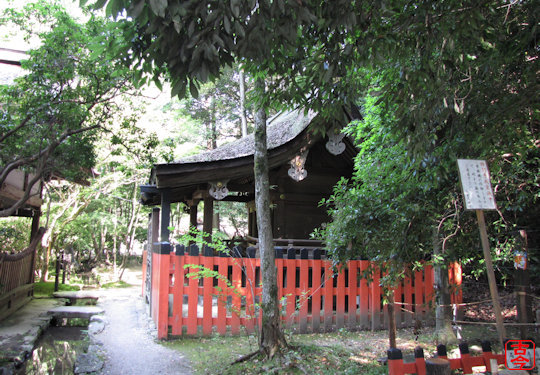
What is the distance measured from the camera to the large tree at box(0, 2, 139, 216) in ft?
21.6

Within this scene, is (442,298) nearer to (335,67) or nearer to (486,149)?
(486,149)

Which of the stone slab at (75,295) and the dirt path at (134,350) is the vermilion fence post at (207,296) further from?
the stone slab at (75,295)

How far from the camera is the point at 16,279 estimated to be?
1073 centimetres

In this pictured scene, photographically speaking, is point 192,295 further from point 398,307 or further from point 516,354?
point 516,354

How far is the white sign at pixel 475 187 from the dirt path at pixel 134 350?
3.84 metres

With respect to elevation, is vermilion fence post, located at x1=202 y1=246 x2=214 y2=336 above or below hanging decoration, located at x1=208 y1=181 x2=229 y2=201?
below

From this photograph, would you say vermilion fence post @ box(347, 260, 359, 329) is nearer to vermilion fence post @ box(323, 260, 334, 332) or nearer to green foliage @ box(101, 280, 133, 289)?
vermilion fence post @ box(323, 260, 334, 332)

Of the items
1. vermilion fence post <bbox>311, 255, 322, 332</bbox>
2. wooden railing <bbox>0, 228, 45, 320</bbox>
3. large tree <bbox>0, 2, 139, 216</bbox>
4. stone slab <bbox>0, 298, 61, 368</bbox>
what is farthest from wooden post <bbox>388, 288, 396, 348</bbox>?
wooden railing <bbox>0, 228, 45, 320</bbox>

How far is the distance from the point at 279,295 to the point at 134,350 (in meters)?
2.51

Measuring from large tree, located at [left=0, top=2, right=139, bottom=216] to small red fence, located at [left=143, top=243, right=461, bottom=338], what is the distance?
2.76m

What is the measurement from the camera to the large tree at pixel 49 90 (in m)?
6.59

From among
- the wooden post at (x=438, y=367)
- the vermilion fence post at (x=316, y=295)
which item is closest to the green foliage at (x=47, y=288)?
the vermilion fence post at (x=316, y=295)

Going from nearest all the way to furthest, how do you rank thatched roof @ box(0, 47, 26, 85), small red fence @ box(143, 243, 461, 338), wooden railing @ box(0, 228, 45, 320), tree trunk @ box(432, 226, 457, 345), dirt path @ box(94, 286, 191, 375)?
dirt path @ box(94, 286, 191, 375), tree trunk @ box(432, 226, 457, 345), small red fence @ box(143, 243, 461, 338), wooden railing @ box(0, 228, 45, 320), thatched roof @ box(0, 47, 26, 85)

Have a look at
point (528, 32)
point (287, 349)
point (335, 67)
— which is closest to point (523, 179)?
point (528, 32)
